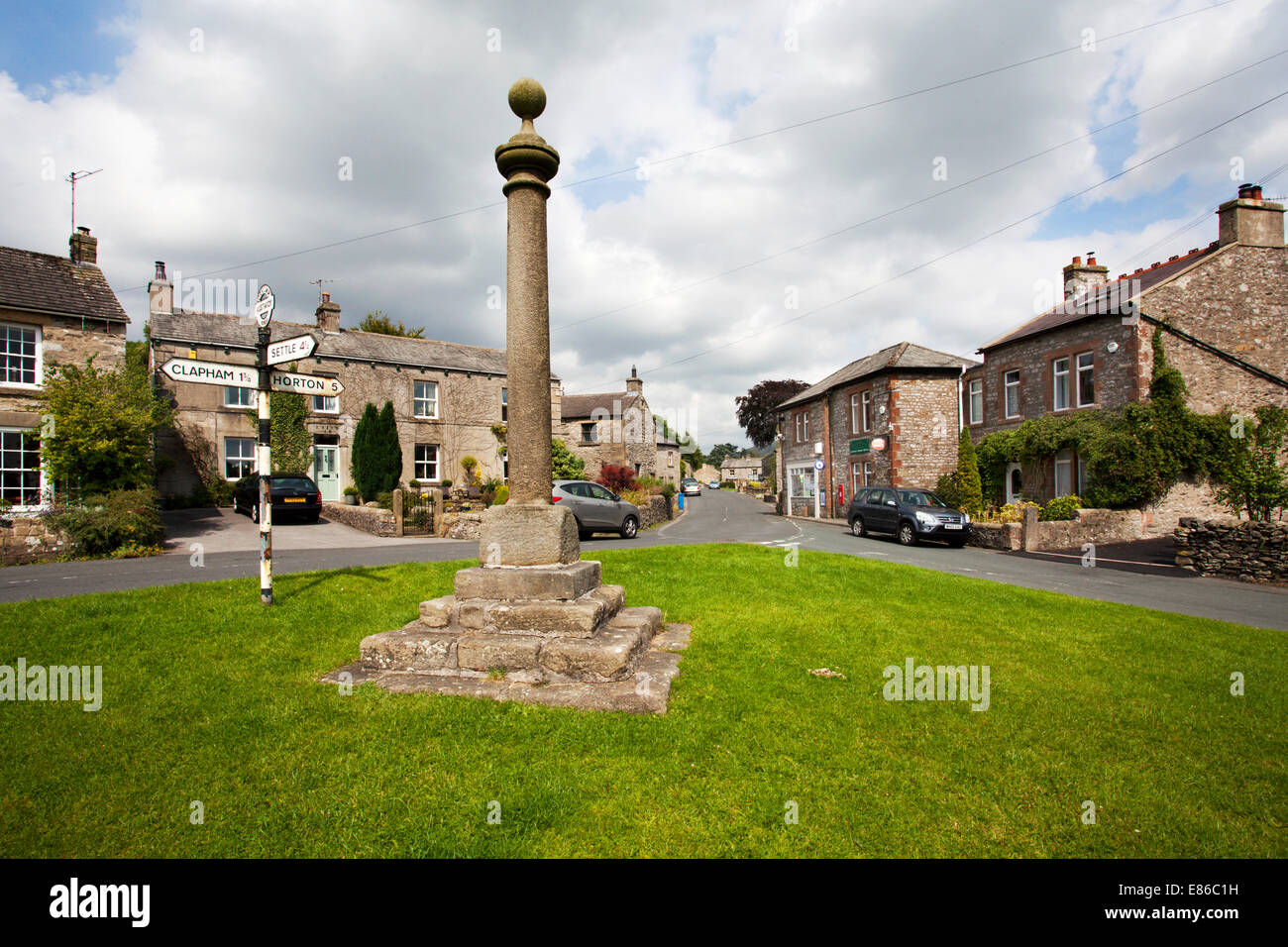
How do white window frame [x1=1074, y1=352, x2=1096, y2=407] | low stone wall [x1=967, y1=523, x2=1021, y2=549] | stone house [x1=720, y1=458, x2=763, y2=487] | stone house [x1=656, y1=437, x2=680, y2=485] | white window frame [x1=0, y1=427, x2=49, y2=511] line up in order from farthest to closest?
1. stone house [x1=720, y1=458, x2=763, y2=487]
2. stone house [x1=656, y1=437, x2=680, y2=485]
3. white window frame [x1=1074, y1=352, x2=1096, y2=407]
4. low stone wall [x1=967, y1=523, x2=1021, y2=549]
5. white window frame [x1=0, y1=427, x2=49, y2=511]

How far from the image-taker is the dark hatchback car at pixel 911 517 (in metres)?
17.8

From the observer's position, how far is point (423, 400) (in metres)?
27.9

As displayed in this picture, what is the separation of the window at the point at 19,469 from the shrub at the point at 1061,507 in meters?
27.9

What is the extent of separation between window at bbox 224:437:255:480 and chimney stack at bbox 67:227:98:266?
23.3 ft

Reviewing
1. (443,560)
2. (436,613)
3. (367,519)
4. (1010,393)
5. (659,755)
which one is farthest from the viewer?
(1010,393)

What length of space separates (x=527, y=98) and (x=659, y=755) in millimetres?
5498

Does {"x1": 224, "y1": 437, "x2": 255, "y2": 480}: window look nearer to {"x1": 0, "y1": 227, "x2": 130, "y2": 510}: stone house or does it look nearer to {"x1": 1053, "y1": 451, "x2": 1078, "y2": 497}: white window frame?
{"x1": 0, "y1": 227, "x2": 130, "y2": 510}: stone house

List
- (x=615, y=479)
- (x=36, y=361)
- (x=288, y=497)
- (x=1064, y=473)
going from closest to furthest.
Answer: (x=36, y=361), (x=288, y=497), (x=1064, y=473), (x=615, y=479)

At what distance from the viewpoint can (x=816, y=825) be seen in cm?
281

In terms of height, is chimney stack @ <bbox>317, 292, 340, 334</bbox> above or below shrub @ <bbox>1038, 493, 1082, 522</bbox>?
above

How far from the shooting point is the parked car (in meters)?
16.9

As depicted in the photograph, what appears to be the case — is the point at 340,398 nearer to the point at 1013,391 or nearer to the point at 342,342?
the point at 342,342

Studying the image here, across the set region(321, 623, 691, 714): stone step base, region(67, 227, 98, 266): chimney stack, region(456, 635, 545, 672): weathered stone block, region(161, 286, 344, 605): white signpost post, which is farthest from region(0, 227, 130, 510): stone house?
region(456, 635, 545, 672): weathered stone block

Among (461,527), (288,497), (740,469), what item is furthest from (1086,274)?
(740,469)
